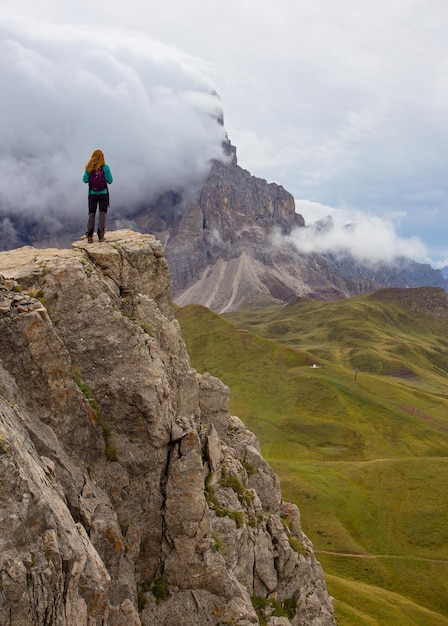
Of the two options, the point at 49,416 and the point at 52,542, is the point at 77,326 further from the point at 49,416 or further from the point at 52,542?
the point at 52,542

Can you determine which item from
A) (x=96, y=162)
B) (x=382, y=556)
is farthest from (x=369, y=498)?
(x=96, y=162)

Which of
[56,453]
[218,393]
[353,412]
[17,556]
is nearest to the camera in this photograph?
[17,556]

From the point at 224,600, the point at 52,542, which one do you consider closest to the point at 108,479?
the point at 52,542

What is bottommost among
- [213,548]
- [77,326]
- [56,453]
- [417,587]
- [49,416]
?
[417,587]

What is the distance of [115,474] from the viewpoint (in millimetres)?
23984

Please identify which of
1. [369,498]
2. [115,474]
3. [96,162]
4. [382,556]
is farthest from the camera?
[369,498]

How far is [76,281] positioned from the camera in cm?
2612

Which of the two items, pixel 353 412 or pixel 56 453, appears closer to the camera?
pixel 56 453

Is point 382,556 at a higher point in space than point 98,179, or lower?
lower

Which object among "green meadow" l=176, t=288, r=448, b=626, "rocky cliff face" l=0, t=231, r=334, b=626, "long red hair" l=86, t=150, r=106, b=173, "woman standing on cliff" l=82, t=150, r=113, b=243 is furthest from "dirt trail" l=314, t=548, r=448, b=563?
"long red hair" l=86, t=150, r=106, b=173

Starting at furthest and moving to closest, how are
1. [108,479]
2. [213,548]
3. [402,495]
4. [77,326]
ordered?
[402,495]
[213,548]
[77,326]
[108,479]

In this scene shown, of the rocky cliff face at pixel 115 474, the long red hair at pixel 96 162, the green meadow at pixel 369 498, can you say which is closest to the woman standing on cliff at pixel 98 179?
the long red hair at pixel 96 162

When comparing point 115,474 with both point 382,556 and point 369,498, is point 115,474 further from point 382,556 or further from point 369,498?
point 369,498

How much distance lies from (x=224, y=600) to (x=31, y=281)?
21967 millimetres
